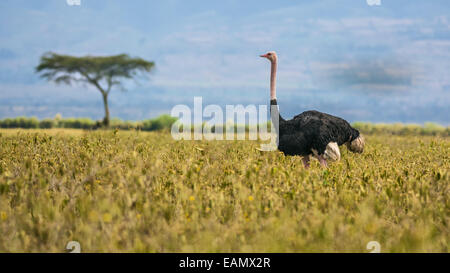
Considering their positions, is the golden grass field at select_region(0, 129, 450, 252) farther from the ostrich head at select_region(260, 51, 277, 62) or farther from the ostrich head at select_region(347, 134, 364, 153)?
the ostrich head at select_region(260, 51, 277, 62)

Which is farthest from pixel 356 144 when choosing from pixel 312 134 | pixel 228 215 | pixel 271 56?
pixel 228 215

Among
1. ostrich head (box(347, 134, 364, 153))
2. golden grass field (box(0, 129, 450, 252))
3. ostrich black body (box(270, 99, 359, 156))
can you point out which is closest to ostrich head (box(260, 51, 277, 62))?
ostrich black body (box(270, 99, 359, 156))

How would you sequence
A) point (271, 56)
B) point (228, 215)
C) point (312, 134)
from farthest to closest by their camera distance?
point (271, 56)
point (312, 134)
point (228, 215)

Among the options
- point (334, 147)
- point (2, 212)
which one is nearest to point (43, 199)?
point (2, 212)

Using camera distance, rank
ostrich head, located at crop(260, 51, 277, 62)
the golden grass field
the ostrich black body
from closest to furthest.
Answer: the golden grass field
the ostrich black body
ostrich head, located at crop(260, 51, 277, 62)

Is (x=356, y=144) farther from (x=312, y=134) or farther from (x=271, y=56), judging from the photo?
(x=271, y=56)

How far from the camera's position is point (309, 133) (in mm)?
9000

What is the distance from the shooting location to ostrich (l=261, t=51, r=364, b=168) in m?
8.99

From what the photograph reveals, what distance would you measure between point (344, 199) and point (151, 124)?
88.4 ft

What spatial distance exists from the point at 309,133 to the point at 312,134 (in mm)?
64

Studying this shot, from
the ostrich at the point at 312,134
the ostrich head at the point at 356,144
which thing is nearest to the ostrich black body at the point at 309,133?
the ostrich at the point at 312,134

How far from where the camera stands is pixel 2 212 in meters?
5.17

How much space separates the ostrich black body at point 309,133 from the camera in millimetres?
8984
